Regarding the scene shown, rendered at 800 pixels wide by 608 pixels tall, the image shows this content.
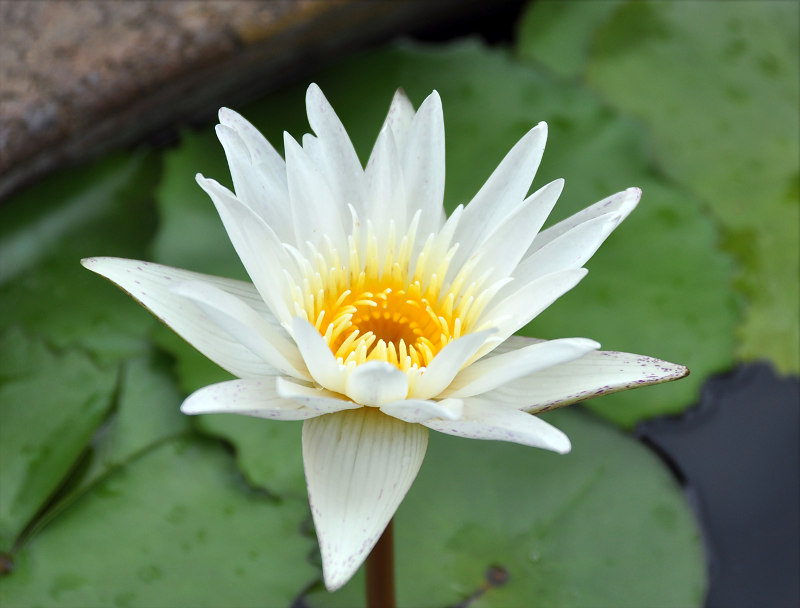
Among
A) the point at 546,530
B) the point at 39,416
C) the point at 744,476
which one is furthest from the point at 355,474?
the point at 744,476

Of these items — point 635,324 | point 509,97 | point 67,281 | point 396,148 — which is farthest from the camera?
point 509,97

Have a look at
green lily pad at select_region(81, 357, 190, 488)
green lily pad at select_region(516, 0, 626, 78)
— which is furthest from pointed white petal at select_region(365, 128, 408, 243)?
green lily pad at select_region(516, 0, 626, 78)

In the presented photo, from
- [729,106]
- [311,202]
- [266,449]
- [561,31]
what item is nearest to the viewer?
[311,202]

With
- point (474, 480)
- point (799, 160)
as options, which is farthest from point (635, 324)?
point (799, 160)

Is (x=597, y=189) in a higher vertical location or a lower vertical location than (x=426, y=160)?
lower

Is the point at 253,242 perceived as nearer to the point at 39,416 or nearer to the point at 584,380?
the point at 584,380

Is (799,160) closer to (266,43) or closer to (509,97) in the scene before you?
(509,97)
